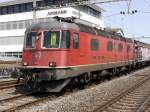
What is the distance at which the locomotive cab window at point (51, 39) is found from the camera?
47.2 feet

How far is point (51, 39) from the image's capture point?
14508 millimetres

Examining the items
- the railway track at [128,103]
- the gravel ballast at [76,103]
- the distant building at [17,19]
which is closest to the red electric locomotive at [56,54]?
the gravel ballast at [76,103]

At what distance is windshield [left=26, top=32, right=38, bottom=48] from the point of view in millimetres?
14891

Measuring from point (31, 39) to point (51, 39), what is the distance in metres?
1.08

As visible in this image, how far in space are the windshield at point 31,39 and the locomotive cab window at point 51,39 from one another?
1.78 ft

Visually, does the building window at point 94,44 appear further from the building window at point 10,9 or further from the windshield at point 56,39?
the building window at point 10,9

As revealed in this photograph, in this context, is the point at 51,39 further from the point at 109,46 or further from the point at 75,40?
the point at 109,46

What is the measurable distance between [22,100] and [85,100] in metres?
2.48

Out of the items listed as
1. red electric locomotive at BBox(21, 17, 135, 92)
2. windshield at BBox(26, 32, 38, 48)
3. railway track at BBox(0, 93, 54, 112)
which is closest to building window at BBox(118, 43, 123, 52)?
red electric locomotive at BBox(21, 17, 135, 92)

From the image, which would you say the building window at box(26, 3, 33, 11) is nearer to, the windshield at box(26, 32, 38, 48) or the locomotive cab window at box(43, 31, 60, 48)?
the windshield at box(26, 32, 38, 48)

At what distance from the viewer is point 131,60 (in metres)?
29.1

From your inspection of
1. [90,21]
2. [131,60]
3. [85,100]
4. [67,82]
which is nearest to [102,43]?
[67,82]

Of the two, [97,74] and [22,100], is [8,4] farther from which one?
[22,100]

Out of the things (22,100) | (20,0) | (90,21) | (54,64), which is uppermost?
(20,0)
